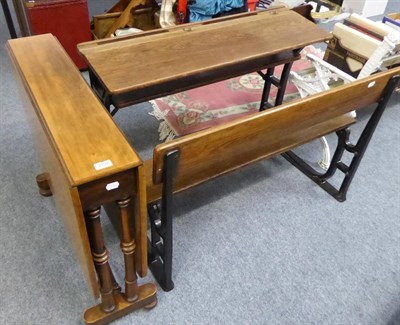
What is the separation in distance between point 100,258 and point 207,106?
1.60 metres

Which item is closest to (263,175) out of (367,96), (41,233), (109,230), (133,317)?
(367,96)

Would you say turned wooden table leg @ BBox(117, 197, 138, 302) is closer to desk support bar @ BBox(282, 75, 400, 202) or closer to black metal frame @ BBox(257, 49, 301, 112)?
desk support bar @ BBox(282, 75, 400, 202)

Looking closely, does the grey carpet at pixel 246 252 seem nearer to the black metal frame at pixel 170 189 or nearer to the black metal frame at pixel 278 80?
the black metal frame at pixel 170 189

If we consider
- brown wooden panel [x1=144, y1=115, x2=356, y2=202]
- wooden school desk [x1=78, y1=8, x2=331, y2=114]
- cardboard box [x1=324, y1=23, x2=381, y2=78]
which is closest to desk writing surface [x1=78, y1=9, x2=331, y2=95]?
wooden school desk [x1=78, y1=8, x2=331, y2=114]

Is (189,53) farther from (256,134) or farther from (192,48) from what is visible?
(256,134)

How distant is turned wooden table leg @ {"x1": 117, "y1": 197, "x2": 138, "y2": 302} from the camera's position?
1.06 m

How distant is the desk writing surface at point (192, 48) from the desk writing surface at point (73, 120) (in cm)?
17

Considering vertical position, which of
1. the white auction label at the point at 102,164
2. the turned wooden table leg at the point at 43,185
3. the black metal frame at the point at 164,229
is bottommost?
the turned wooden table leg at the point at 43,185

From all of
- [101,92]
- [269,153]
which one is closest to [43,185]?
[101,92]

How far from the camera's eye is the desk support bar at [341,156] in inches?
64.9

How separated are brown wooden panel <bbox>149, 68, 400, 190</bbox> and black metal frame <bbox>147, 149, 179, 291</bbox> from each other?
25mm

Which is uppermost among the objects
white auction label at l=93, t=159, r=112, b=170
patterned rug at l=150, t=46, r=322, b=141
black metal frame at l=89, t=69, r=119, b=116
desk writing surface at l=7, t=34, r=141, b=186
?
desk writing surface at l=7, t=34, r=141, b=186

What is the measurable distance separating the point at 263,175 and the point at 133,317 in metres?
1.02

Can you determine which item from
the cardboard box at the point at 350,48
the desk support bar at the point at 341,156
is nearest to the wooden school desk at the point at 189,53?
the desk support bar at the point at 341,156
